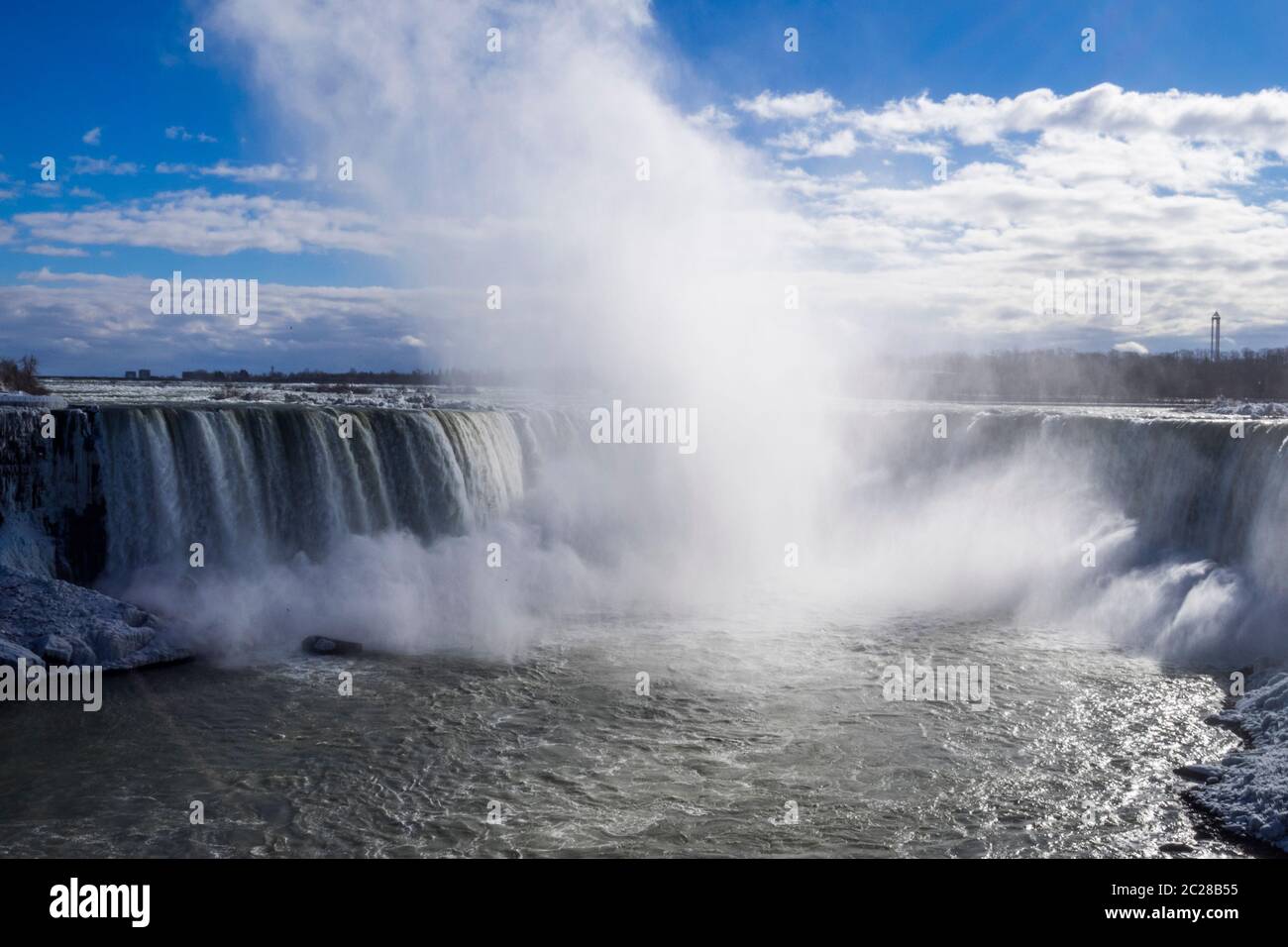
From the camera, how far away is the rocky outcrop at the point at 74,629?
557 inches

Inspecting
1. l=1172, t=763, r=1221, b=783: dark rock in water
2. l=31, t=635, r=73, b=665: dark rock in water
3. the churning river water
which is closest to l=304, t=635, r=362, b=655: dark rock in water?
the churning river water

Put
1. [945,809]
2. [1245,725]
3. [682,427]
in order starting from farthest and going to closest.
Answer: [682,427], [1245,725], [945,809]

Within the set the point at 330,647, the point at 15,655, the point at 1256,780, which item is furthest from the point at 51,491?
the point at 1256,780

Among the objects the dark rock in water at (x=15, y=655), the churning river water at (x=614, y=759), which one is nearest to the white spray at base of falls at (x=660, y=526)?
the dark rock in water at (x=15, y=655)

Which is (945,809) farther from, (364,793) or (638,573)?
(638,573)

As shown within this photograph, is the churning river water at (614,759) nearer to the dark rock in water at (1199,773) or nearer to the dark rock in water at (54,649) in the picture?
the dark rock in water at (1199,773)

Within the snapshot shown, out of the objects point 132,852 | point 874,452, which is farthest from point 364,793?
point 874,452

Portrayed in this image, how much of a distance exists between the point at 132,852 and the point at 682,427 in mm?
21611

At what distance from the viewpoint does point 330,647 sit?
1579cm

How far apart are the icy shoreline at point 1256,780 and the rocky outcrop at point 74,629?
1412cm

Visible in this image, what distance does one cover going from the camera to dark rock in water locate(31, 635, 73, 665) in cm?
1405

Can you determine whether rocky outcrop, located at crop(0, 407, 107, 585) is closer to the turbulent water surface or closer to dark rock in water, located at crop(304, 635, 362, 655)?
the turbulent water surface

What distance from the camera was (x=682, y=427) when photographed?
29.0 m
